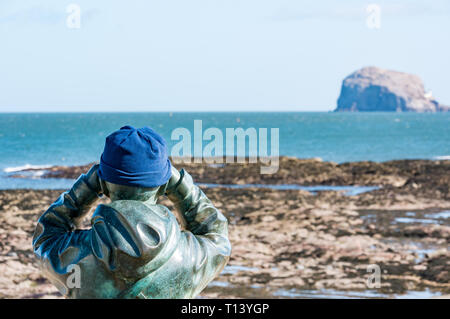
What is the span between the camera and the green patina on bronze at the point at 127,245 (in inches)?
84.2

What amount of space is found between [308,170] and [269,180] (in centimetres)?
296

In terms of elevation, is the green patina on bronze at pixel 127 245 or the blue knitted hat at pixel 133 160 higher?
the blue knitted hat at pixel 133 160

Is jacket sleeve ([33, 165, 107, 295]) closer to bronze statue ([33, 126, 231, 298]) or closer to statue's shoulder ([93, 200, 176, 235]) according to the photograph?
bronze statue ([33, 126, 231, 298])

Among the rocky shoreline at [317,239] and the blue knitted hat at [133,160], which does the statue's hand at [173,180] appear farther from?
the rocky shoreline at [317,239]

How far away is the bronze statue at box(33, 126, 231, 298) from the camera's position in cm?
214

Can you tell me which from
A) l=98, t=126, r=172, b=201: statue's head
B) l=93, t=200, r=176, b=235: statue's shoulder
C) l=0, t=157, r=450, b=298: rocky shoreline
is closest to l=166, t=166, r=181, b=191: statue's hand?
l=98, t=126, r=172, b=201: statue's head

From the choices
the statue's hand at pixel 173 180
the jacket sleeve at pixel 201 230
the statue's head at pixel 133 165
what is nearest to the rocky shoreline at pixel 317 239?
the jacket sleeve at pixel 201 230

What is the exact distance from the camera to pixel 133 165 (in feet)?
7.29

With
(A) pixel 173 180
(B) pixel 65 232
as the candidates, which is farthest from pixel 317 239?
Result: (B) pixel 65 232

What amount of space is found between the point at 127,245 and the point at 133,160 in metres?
0.30

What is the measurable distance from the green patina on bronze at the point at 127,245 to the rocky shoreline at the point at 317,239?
8.58m
